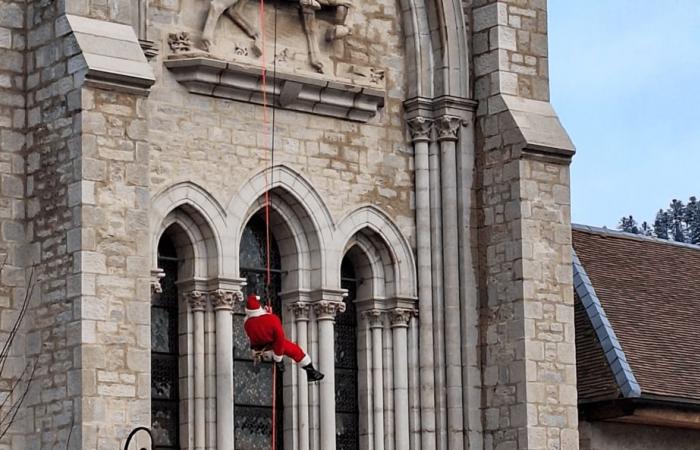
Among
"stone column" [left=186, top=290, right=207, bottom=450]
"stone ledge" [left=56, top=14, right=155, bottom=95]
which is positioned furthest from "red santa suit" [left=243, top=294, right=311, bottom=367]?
"stone ledge" [left=56, top=14, right=155, bottom=95]

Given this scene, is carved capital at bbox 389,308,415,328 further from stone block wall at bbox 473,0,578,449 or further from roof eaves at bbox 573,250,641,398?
roof eaves at bbox 573,250,641,398

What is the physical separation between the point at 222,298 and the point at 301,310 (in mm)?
1228

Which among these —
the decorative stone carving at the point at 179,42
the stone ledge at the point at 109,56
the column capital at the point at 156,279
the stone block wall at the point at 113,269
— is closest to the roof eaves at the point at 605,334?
the column capital at the point at 156,279

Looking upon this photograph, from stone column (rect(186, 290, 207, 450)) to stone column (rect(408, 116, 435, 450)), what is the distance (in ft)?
9.26

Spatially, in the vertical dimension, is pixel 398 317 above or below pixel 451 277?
below

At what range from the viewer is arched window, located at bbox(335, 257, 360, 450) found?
27.2 meters

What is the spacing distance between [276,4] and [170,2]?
1376mm

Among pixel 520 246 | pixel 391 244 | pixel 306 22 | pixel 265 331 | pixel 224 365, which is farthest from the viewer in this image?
pixel 391 244

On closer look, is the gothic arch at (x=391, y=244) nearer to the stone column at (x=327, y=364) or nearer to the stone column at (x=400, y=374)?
the stone column at (x=400, y=374)

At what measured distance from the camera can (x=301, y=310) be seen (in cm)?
2675

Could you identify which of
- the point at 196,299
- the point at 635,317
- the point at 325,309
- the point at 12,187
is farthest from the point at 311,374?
the point at 635,317

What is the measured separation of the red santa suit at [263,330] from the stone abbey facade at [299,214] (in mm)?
709

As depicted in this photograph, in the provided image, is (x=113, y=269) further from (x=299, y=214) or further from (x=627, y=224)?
(x=627, y=224)

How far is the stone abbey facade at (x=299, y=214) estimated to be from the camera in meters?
23.9
